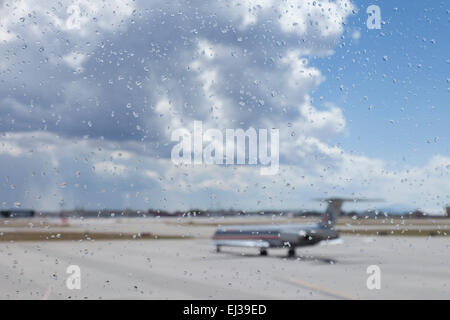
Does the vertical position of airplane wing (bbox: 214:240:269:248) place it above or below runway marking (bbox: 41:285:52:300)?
above

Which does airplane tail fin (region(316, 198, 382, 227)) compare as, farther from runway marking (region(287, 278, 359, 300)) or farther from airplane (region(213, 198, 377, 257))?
runway marking (region(287, 278, 359, 300))

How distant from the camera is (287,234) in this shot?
159 feet

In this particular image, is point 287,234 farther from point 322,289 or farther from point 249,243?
point 322,289

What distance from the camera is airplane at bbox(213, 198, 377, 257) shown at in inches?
1880
